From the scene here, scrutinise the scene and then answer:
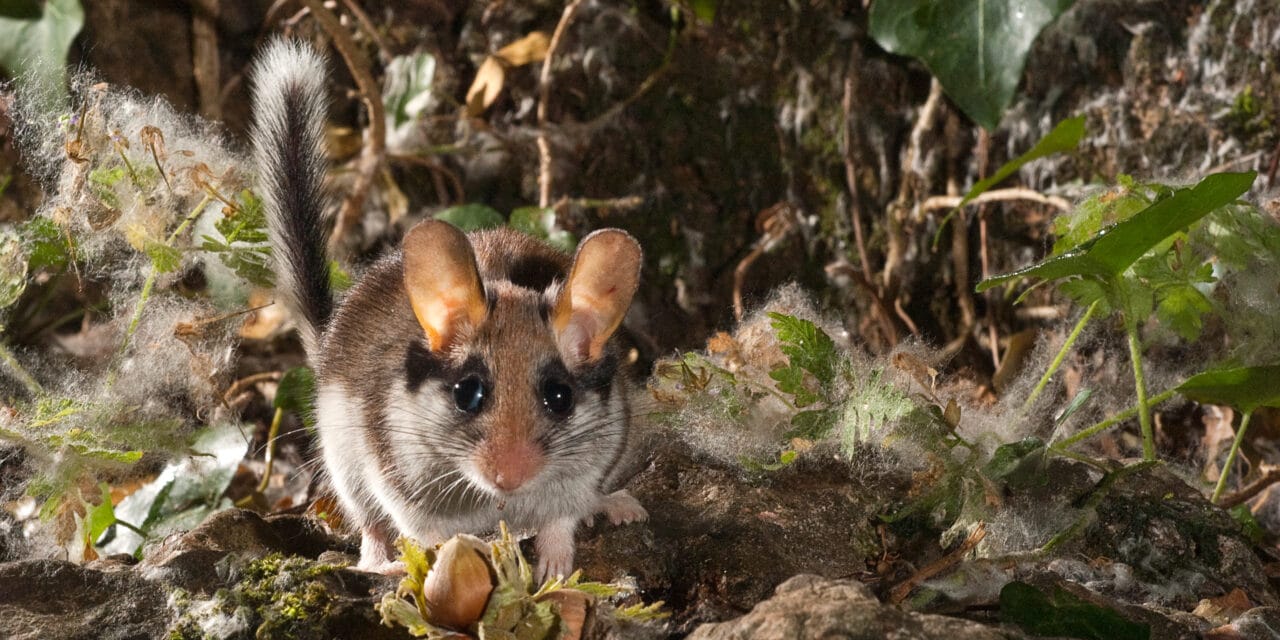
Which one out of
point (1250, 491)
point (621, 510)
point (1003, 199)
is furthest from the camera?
point (1003, 199)

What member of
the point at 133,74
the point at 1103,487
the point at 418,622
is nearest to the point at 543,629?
the point at 418,622

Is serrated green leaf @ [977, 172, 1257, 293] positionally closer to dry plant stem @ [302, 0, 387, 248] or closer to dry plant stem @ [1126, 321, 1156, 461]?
dry plant stem @ [1126, 321, 1156, 461]

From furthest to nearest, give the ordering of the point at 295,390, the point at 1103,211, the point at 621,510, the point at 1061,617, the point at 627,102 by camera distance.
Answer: the point at 627,102 → the point at 295,390 → the point at 1103,211 → the point at 621,510 → the point at 1061,617

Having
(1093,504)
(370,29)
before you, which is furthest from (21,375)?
(1093,504)

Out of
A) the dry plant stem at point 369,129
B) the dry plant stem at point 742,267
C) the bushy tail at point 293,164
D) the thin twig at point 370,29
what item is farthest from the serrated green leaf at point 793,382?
the thin twig at point 370,29

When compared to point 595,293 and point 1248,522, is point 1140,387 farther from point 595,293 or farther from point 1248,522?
point 595,293

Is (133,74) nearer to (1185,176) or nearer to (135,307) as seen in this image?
(135,307)

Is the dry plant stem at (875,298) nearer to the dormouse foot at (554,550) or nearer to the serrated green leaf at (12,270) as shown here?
the dormouse foot at (554,550)
